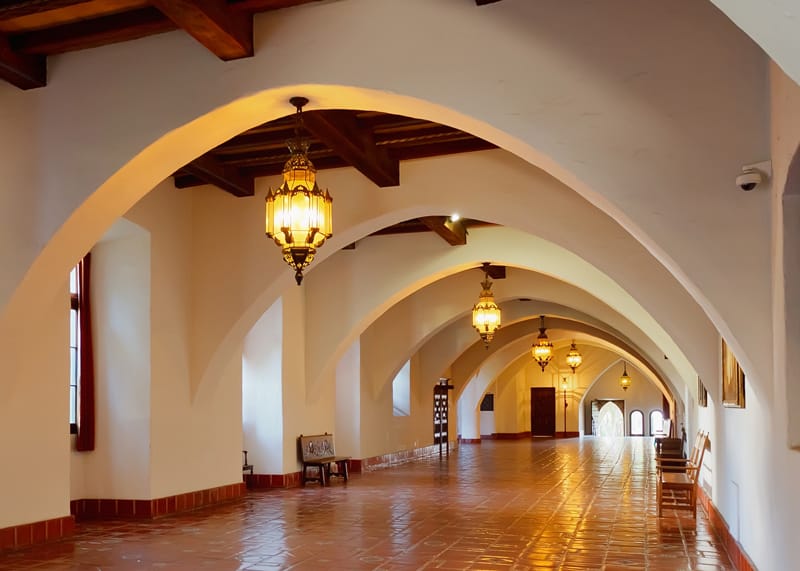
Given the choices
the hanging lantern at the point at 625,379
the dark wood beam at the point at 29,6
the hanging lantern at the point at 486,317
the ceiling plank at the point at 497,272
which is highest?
the dark wood beam at the point at 29,6

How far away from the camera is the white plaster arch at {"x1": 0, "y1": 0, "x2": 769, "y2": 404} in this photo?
4852mm

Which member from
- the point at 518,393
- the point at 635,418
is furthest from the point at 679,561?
the point at 635,418

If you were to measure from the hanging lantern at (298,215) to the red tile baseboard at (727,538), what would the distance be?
3686mm

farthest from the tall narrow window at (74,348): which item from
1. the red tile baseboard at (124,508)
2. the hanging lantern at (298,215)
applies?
the hanging lantern at (298,215)

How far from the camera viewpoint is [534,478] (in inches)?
523

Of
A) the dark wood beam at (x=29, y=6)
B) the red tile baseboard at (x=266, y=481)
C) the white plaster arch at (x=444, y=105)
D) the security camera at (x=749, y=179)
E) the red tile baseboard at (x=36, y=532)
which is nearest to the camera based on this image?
the security camera at (x=749, y=179)

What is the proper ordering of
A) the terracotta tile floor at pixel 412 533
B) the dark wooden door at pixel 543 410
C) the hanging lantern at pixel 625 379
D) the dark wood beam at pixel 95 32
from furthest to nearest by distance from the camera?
the hanging lantern at pixel 625 379 < the dark wooden door at pixel 543 410 < the terracotta tile floor at pixel 412 533 < the dark wood beam at pixel 95 32

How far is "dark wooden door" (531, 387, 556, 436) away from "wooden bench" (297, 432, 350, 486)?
Answer: 17990 millimetres

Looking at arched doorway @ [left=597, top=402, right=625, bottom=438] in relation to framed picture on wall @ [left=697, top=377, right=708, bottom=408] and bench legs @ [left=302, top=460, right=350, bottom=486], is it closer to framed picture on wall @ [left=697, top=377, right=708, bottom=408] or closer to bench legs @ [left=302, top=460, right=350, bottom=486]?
bench legs @ [left=302, top=460, right=350, bottom=486]

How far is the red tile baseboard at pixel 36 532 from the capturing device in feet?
22.6

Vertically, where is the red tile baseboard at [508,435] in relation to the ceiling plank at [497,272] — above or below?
below

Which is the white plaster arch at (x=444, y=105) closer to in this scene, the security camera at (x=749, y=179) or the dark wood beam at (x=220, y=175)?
the security camera at (x=749, y=179)

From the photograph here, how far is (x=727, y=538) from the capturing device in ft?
23.4

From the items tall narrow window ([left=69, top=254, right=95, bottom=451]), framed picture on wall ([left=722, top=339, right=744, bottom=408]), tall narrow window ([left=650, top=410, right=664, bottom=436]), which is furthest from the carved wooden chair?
tall narrow window ([left=650, top=410, right=664, bottom=436])
